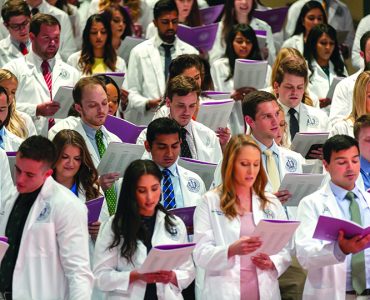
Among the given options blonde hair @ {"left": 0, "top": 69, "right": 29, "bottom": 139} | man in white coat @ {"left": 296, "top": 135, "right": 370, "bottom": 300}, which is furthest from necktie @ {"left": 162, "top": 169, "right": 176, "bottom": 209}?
blonde hair @ {"left": 0, "top": 69, "right": 29, "bottom": 139}

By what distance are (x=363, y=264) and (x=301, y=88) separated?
103 inches

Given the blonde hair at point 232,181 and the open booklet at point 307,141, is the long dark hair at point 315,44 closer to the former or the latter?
the open booklet at point 307,141

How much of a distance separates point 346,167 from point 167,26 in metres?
4.38

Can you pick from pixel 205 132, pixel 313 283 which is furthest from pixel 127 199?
pixel 205 132

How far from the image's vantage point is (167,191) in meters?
8.41

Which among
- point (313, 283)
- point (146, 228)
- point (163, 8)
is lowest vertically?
point (313, 283)

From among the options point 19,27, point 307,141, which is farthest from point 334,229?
point 19,27

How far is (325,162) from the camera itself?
7867mm

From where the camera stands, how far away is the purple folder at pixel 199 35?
1191cm

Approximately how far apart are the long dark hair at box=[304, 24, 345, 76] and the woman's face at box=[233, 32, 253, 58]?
0.65 meters

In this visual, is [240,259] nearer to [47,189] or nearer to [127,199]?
[127,199]

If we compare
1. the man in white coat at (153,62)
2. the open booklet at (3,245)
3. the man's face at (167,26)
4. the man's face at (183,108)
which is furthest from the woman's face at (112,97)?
the open booklet at (3,245)

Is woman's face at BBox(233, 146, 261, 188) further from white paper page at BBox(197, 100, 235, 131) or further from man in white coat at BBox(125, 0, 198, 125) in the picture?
man in white coat at BBox(125, 0, 198, 125)

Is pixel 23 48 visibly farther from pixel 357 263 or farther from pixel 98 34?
pixel 357 263
